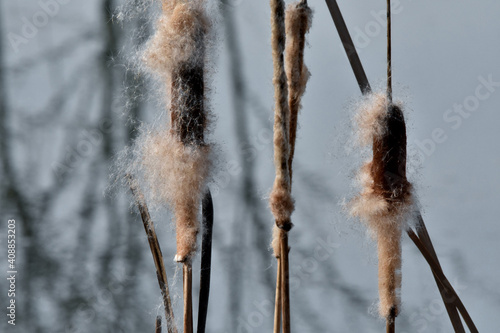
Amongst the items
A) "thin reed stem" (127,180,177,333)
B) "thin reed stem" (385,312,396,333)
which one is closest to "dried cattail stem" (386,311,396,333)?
"thin reed stem" (385,312,396,333)

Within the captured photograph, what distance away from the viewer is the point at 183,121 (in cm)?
51

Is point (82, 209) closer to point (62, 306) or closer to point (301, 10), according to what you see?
point (62, 306)

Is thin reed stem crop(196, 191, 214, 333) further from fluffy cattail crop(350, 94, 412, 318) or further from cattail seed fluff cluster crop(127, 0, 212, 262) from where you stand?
fluffy cattail crop(350, 94, 412, 318)

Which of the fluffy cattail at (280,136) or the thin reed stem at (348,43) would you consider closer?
the fluffy cattail at (280,136)

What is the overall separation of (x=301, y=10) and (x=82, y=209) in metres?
0.66

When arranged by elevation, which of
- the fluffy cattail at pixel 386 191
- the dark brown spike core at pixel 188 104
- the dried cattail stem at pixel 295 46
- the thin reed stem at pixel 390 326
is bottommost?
the thin reed stem at pixel 390 326

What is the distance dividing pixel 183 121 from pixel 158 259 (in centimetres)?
16

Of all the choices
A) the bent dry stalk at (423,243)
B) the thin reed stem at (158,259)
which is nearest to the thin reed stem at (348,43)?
the bent dry stalk at (423,243)

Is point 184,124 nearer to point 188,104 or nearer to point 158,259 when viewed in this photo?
point 188,104

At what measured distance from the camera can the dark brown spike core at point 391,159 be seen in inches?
20.2

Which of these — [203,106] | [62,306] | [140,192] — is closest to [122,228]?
[62,306]

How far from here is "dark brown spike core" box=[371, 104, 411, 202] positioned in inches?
20.2

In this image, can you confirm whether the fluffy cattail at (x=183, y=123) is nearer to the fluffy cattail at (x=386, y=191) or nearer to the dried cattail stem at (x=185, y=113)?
the dried cattail stem at (x=185, y=113)

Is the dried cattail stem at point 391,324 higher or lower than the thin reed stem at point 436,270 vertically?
lower
